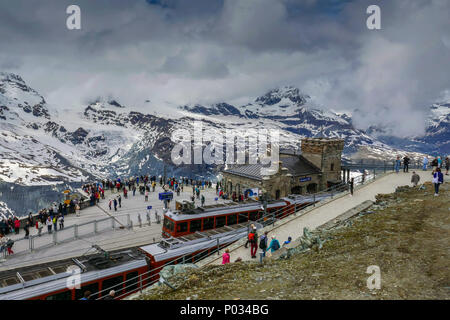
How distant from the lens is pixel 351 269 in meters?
10.7

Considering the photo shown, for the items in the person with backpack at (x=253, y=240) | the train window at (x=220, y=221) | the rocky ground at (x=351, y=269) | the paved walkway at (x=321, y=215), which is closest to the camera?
the rocky ground at (x=351, y=269)

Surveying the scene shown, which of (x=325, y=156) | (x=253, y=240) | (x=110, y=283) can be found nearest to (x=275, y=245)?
(x=253, y=240)

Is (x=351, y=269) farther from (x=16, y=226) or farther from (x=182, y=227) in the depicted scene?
(x=16, y=226)

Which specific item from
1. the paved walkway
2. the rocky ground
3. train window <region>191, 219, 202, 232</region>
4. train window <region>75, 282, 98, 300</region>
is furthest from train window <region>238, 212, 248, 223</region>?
train window <region>75, 282, 98, 300</region>

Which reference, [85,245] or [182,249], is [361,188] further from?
[85,245]

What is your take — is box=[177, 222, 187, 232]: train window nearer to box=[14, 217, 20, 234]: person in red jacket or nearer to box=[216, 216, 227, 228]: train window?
box=[216, 216, 227, 228]: train window

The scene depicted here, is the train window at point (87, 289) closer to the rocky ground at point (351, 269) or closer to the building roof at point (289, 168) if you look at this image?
the rocky ground at point (351, 269)

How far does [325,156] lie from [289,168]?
5.89 meters

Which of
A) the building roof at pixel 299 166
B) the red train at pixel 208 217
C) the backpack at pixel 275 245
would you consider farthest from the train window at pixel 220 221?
the building roof at pixel 299 166

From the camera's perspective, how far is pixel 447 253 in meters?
11.1

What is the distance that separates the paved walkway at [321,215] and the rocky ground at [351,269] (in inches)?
150

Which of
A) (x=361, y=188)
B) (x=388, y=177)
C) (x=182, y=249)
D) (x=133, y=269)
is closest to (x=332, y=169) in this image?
(x=388, y=177)

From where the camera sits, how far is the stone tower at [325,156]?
42.2 m

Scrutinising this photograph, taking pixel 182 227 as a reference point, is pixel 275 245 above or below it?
above
